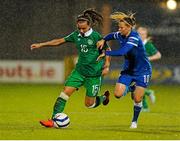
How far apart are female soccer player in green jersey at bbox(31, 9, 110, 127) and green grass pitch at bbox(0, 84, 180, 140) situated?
599mm

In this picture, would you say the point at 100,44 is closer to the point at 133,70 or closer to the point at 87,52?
the point at 87,52

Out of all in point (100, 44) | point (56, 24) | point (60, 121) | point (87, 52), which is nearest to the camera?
point (60, 121)

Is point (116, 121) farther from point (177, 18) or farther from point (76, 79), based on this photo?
point (177, 18)

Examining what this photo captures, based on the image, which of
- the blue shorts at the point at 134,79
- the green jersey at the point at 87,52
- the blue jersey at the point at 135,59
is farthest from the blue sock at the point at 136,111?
the green jersey at the point at 87,52

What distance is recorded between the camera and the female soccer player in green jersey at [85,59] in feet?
48.4

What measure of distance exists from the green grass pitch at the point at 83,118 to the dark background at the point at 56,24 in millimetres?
2363

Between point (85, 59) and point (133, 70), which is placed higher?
point (85, 59)

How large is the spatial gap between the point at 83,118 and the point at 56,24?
39.1 feet

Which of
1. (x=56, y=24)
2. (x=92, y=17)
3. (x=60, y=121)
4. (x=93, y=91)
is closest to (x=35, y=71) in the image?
(x=56, y=24)

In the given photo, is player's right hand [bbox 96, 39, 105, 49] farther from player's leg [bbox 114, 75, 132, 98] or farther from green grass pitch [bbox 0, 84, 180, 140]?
green grass pitch [bbox 0, 84, 180, 140]

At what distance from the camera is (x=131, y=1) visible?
3064 cm

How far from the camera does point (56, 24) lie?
2848 cm

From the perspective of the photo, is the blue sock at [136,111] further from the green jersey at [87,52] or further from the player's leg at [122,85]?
the green jersey at [87,52]

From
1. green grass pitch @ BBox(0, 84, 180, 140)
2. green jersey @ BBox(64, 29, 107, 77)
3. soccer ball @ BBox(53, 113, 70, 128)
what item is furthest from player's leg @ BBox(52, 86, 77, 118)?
green jersey @ BBox(64, 29, 107, 77)
